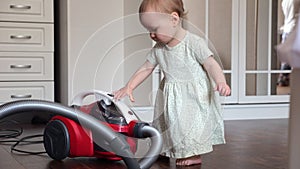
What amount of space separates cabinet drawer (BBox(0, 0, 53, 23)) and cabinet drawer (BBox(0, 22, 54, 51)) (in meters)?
0.03

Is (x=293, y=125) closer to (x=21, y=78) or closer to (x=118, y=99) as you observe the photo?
(x=118, y=99)

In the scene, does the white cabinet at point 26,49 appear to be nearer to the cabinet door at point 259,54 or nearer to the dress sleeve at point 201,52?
the cabinet door at point 259,54

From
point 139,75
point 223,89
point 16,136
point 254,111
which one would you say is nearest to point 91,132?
point 139,75

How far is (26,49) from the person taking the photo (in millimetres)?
2180

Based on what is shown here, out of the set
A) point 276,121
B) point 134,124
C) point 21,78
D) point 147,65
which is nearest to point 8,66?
point 21,78

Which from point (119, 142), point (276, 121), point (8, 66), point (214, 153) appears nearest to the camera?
point (119, 142)

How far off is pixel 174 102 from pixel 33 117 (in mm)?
1178

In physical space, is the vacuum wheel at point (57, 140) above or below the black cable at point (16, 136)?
above

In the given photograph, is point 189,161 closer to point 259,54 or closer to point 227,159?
point 227,159

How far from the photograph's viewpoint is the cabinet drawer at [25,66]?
2.16 metres

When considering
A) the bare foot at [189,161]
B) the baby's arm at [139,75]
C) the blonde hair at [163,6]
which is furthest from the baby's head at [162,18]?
the bare foot at [189,161]

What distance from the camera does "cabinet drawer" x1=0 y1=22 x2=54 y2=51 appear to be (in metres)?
2.14

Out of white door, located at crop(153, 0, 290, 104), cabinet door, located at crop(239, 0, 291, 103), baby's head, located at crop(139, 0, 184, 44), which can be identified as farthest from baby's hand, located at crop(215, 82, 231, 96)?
cabinet door, located at crop(239, 0, 291, 103)

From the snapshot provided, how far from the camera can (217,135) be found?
1.27 meters
